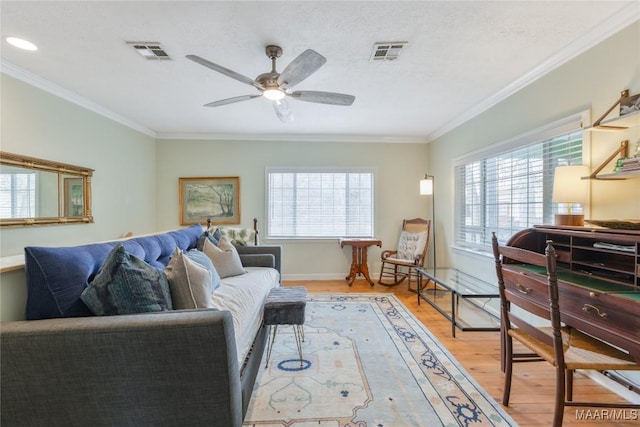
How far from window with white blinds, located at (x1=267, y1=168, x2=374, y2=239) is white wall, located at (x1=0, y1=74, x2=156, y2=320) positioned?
206 cm

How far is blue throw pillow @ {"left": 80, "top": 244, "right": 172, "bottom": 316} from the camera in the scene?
1.31 meters

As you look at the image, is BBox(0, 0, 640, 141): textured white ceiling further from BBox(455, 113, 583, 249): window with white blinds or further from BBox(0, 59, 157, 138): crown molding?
BBox(455, 113, 583, 249): window with white blinds

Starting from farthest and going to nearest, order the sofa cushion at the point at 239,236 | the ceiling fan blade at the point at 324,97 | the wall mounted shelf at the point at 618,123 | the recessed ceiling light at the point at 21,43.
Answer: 1. the sofa cushion at the point at 239,236
2. the ceiling fan blade at the point at 324,97
3. the recessed ceiling light at the point at 21,43
4. the wall mounted shelf at the point at 618,123

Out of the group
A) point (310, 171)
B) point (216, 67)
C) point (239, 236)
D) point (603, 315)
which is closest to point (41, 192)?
point (239, 236)

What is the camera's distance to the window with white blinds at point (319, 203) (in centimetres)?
509

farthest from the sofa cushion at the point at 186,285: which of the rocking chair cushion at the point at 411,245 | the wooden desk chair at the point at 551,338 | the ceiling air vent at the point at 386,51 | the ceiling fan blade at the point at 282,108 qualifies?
the rocking chair cushion at the point at 411,245

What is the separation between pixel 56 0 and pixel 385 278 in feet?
16.3

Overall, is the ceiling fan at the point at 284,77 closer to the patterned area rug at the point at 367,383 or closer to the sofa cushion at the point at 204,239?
the sofa cushion at the point at 204,239

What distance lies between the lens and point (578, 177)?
6.60 ft

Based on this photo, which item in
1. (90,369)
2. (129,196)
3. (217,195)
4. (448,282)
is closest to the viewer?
(90,369)

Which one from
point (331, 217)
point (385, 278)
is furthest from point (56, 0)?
point (385, 278)

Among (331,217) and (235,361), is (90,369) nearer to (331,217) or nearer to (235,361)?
(235,361)

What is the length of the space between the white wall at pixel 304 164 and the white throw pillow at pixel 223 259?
213cm

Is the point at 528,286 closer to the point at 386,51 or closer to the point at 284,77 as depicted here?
the point at 386,51
